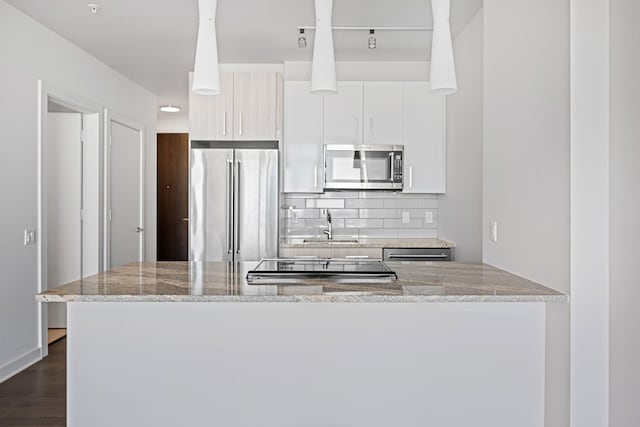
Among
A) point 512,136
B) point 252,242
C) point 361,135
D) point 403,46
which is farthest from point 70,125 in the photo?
point 512,136

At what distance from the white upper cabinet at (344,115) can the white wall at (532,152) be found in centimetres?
187

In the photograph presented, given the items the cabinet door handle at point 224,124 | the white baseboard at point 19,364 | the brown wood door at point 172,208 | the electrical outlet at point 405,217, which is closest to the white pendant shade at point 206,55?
the cabinet door handle at point 224,124

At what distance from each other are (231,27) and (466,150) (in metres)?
2.00

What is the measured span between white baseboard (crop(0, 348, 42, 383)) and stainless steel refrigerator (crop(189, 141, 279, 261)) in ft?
4.51

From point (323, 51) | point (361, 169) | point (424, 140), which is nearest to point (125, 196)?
point (361, 169)

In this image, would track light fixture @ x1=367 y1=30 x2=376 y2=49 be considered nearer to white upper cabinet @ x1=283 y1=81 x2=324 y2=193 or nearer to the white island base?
white upper cabinet @ x1=283 y1=81 x2=324 y2=193

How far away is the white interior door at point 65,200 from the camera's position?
4922mm

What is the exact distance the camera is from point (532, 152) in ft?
7.44

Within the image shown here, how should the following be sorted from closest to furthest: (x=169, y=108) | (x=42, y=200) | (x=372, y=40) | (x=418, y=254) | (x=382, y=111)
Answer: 1. (x=372, y=40)
2. (x=42, y=200)
3. (x=418, y=254)
4. (x=382, y=111)
5. (x=169, y=108)

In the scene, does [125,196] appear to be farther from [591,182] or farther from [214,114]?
[591,182]

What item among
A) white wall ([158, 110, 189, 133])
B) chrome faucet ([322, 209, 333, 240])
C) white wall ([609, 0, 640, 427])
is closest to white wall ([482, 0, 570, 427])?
white wall ([609, 0, 640, 427])

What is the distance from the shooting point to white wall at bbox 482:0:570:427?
2.01 meters

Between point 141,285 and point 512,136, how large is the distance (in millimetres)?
Answer: 1762

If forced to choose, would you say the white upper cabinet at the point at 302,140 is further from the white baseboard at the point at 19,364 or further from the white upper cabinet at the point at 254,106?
the white baseboard at the point at 19,364
